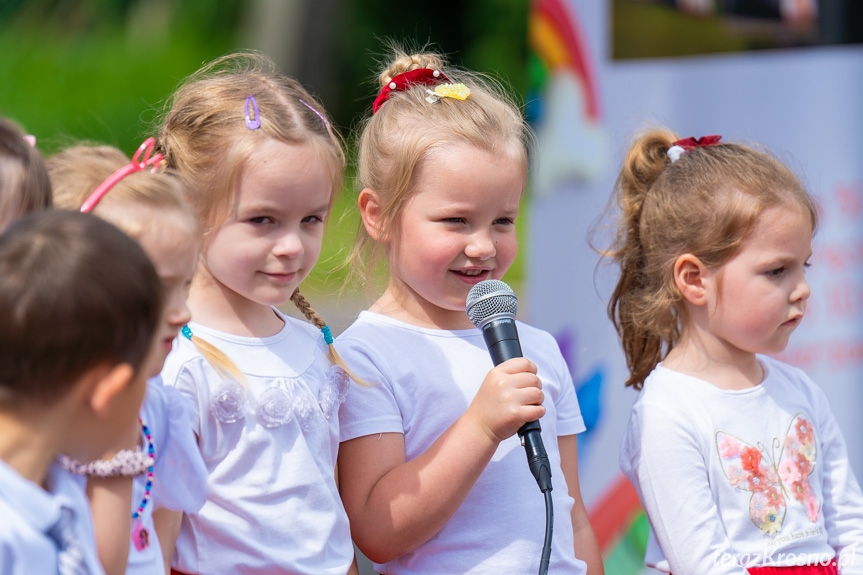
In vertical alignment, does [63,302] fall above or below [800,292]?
above

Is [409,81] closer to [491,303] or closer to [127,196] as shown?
[491,303]

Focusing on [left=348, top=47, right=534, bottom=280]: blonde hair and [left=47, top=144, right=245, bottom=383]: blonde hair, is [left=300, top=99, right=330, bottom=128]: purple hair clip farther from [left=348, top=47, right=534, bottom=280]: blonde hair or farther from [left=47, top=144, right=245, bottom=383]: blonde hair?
[left=47, top=144, right=245, bottom=383]: blonde hair

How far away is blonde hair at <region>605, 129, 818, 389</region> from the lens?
2133 mm

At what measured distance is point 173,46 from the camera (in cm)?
1080

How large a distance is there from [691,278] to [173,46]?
9666 mm

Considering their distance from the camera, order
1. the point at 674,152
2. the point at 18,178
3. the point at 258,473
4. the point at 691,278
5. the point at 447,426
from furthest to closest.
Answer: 1. the point at 674,152
2. the point at 691,278
3. the point at 447,426
4. the point at 258,473
5. the point at 18,178

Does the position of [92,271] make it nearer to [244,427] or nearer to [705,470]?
[244,427]

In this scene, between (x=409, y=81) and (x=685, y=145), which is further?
(x=685, y=145)

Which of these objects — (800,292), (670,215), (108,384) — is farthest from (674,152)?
(108,384)

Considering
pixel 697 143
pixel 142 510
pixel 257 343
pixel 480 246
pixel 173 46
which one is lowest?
pixel 142 510

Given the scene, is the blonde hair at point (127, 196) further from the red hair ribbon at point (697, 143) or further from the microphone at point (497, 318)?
the red hair ribbon at point (697, 143)

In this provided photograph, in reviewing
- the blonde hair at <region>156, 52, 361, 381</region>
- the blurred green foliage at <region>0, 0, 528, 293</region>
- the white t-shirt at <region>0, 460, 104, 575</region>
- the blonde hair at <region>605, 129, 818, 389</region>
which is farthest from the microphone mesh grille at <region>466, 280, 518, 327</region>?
the blurred green foliage at <region>0, 0, 528, 293</region>

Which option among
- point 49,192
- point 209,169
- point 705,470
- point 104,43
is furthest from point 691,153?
point 104,43

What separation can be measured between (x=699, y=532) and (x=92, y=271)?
1335 millimetres
